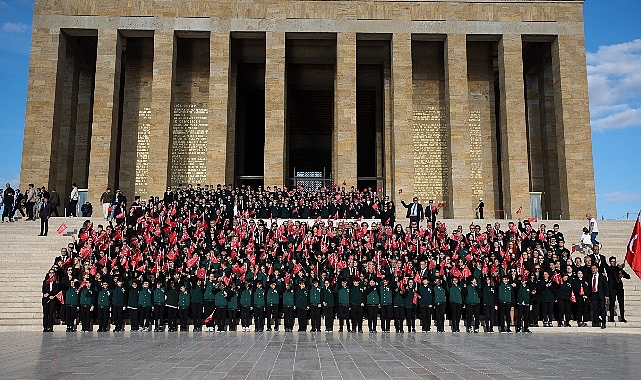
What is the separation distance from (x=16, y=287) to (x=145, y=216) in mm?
4297

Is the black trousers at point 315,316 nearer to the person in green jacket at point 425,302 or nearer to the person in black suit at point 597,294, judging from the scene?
the person in green jacket at point 425,302

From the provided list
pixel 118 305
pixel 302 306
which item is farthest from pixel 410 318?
pixel 118 305

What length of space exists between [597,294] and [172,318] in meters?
10.3

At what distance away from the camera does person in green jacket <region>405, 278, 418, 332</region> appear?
1348 centimetres

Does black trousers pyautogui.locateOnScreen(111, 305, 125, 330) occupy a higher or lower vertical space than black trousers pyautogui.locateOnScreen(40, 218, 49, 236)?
lower

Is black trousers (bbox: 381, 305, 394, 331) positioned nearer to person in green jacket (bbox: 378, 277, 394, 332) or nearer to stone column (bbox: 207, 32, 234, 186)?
person in green jacket (bbox: 378, 277, 394, 332)

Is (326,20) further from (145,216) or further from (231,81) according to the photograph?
(145,216)

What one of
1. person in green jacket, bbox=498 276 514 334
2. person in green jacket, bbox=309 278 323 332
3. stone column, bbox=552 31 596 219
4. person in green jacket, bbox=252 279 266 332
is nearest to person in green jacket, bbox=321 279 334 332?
person in green jacket, bbox=309 278 323 332

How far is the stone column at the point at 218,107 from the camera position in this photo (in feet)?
90.6

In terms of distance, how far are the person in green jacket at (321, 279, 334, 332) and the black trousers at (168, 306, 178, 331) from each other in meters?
3.56

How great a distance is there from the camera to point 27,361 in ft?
26.8

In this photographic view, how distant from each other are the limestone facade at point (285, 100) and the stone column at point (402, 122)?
5 centimetres

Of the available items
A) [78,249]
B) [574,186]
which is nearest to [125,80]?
[78,249]

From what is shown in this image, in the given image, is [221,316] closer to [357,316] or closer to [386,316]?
[357,316]
